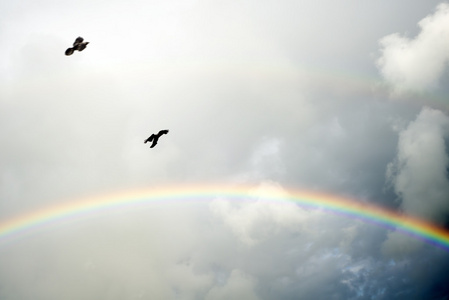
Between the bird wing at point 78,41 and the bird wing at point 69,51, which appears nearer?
the bird wing at point 78,41

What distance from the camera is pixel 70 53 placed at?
24.3 meters

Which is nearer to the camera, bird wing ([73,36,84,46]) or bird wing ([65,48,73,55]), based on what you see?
bird wing ([73,36,84,46])

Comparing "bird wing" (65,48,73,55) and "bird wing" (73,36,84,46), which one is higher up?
"bird wing" (73,36,84,46)

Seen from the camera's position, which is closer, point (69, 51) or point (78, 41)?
point (78, 41)

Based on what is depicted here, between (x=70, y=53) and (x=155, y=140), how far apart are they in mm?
7310

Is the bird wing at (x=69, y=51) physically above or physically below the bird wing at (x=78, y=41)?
below

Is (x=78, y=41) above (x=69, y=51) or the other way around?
above

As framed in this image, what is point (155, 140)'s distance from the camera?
82.3ft

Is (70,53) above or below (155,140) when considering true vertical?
above
